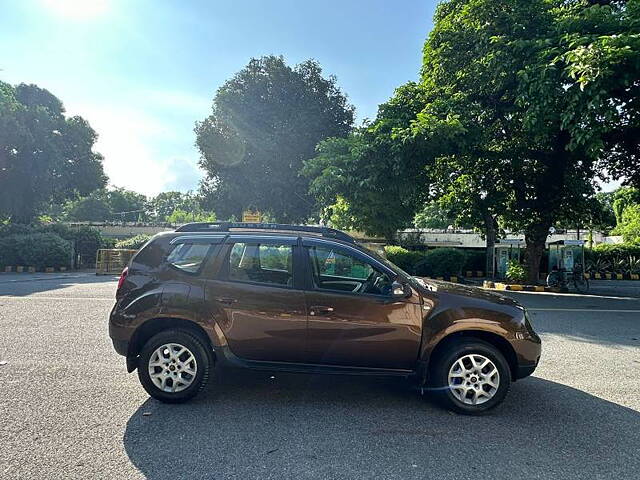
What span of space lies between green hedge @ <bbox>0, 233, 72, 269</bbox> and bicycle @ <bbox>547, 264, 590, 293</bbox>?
23.6m

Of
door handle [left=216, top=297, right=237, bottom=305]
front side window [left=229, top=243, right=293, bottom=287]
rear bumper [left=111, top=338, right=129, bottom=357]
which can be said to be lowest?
rear bumper [left=111, top=338, right=129, bottom=357]

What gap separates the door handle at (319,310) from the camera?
4.08m

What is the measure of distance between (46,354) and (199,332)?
9.69 ft

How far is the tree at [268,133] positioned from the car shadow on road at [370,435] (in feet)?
71.6

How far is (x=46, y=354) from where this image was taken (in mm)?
5664

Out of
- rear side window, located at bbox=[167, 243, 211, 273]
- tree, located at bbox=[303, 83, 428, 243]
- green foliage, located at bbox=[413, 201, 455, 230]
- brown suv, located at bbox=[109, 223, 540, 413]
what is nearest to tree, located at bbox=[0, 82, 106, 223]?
tree, located at bbox=[303, 83, 428, 243]

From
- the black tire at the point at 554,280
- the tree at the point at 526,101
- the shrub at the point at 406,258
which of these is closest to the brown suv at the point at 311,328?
the tree at the point at 526,101

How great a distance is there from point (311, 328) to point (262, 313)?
51 cm

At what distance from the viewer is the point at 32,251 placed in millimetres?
21688

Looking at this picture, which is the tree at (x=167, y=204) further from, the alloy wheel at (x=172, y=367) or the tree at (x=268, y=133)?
the alloy wheel at (x=172, y=367)

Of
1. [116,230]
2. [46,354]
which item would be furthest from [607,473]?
[116,230]

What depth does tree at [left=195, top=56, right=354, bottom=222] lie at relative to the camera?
2570cm

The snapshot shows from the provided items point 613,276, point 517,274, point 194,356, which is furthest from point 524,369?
point 613,276

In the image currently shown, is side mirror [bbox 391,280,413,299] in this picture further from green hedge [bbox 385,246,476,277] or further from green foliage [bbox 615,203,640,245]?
green foliage [bbox 615,203,640,245]
